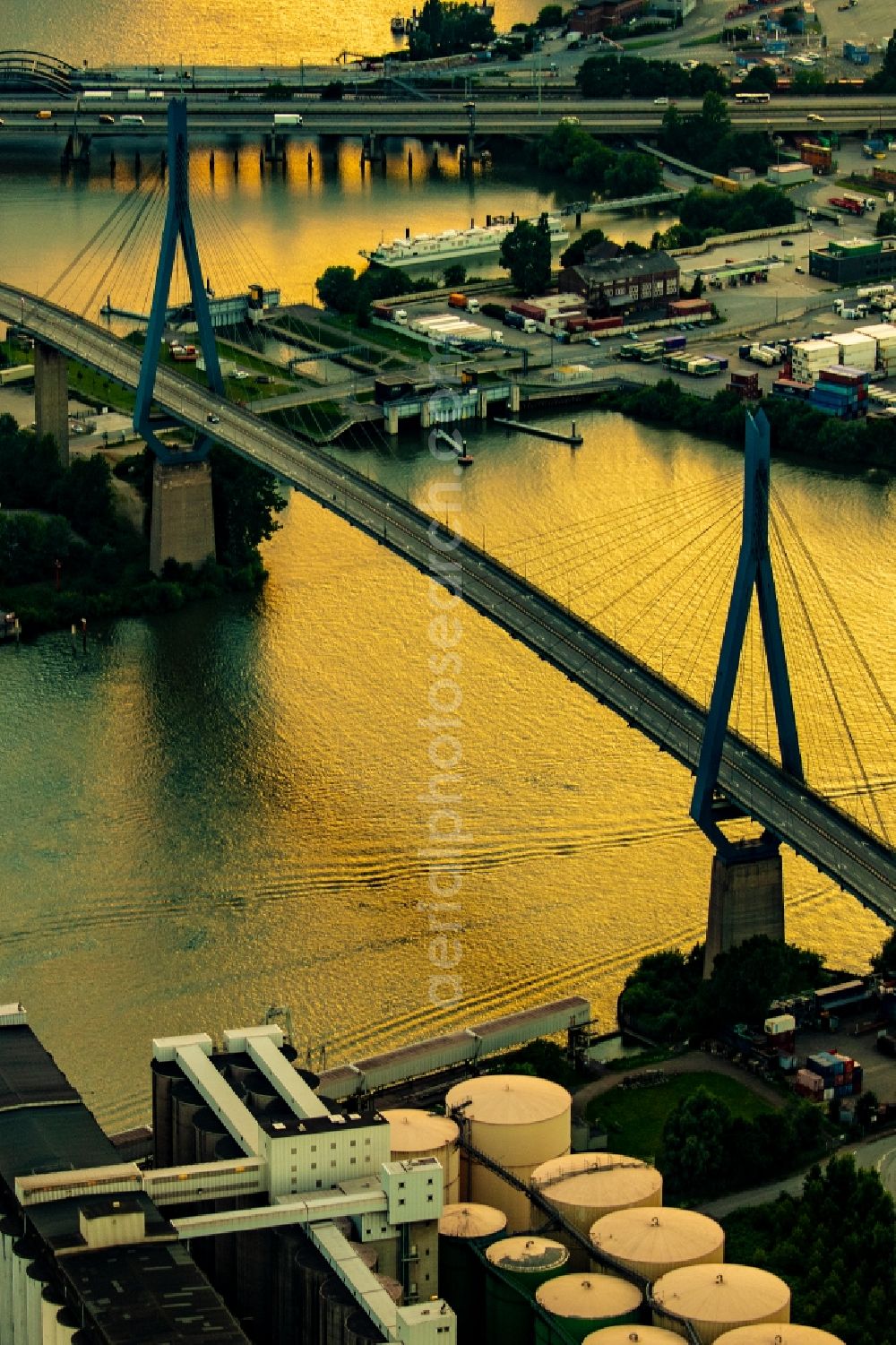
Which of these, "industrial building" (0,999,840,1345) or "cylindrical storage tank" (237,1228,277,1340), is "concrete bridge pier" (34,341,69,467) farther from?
"cylindrical storage tank" (237,1228,277,1340)

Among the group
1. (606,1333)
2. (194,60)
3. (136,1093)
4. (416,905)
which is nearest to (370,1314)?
(606,1333)

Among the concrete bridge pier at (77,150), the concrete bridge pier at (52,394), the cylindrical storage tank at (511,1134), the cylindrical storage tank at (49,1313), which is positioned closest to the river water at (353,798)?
the cylindrical storage tank at (511,1134)

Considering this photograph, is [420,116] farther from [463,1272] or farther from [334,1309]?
[334,1309]

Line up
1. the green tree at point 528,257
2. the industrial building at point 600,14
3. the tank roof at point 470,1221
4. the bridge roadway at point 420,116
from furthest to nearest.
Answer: the industrial building at point 600,14
the bridge roadway at point 420,116
the green tree at point 528,257
the tank roof at point 470,1221

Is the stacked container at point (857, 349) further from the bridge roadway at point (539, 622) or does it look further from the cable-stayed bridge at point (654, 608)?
the bridge roadway at point (539, 622)

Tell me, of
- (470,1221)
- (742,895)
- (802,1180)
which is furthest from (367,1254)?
(742,895)

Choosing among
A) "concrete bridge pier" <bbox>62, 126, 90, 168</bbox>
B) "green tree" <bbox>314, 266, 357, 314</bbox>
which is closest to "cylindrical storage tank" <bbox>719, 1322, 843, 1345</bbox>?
"green tree" <bbox>314, 266, 357, 314</bbox>

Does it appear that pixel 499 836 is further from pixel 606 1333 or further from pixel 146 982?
pixel 606 1333
